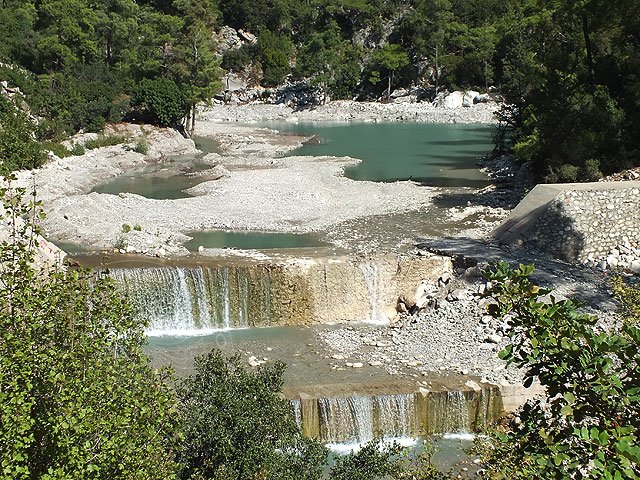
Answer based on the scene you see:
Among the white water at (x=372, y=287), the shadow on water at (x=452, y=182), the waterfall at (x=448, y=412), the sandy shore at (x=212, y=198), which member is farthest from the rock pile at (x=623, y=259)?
the shadow on water at (x=452, y=182)

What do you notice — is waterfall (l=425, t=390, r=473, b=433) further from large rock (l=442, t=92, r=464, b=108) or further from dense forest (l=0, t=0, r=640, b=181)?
large rock (l=442, t=92, r=464, b=108)

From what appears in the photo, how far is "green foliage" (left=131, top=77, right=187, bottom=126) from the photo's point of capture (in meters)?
39.0

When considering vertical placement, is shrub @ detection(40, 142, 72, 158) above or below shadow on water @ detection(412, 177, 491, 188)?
above

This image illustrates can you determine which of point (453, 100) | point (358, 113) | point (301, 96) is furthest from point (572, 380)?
point (301, 96)

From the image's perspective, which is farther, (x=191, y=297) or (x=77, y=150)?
(x=77, y=150)

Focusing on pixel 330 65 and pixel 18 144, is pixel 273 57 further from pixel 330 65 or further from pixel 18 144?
pixel 18 144

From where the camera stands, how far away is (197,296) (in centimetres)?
1666

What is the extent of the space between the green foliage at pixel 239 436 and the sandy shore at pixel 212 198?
10838 mm

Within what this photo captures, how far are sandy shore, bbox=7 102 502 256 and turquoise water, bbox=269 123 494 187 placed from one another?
1.87 m

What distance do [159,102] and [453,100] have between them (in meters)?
31.4

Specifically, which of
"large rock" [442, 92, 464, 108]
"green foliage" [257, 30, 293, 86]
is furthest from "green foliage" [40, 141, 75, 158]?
"green foliage" [257, 30, 293, 86]

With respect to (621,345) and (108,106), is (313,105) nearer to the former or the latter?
(108,106)

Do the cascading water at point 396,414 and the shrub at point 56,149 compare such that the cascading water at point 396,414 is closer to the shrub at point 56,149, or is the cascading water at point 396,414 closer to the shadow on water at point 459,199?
the shadow on water at point 459,199

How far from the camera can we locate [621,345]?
3494 millimetres
